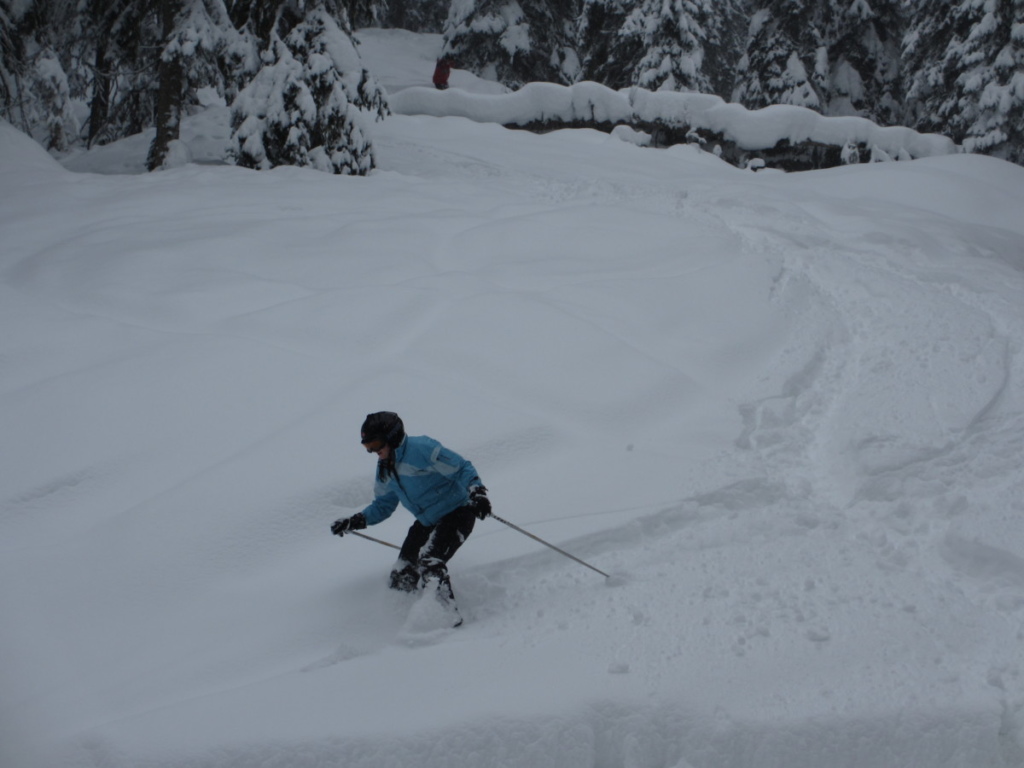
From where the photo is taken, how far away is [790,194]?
13.3m

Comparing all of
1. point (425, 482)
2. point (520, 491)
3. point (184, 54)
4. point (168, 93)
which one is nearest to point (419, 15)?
point (168, 93)

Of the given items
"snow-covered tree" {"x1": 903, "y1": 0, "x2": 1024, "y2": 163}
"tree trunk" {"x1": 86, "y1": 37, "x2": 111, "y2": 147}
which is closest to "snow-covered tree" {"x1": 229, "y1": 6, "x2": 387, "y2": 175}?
"tree trunk" {"x1": 86, "y1": 37, "x2": 111, "y2": 147}

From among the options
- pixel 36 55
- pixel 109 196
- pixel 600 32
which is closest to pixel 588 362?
pixel 109 196

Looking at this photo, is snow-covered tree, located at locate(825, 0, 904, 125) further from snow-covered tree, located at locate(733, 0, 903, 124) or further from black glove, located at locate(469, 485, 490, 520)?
black glove, located at locate(469, 485, 490, 520)

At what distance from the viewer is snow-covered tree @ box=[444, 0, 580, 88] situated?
24.1m

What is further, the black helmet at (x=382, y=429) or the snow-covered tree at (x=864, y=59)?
the snow-covered tree at (x=864, y=59)

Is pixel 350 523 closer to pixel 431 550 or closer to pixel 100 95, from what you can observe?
pixel 431 550

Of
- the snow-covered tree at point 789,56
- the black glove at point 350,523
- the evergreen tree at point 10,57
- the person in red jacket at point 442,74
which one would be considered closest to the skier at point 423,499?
the black glove at point 350,523

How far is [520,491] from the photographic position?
19.1 feet

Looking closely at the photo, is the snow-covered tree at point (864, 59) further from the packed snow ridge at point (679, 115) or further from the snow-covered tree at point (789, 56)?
the packed snow ridge at point (679, 115)

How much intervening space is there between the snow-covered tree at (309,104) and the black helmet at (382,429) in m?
10.2

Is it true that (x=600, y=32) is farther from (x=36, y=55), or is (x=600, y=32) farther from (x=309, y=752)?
(x=309, y=752)

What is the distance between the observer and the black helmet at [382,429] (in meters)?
4.40

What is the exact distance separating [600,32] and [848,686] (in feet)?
78.8
